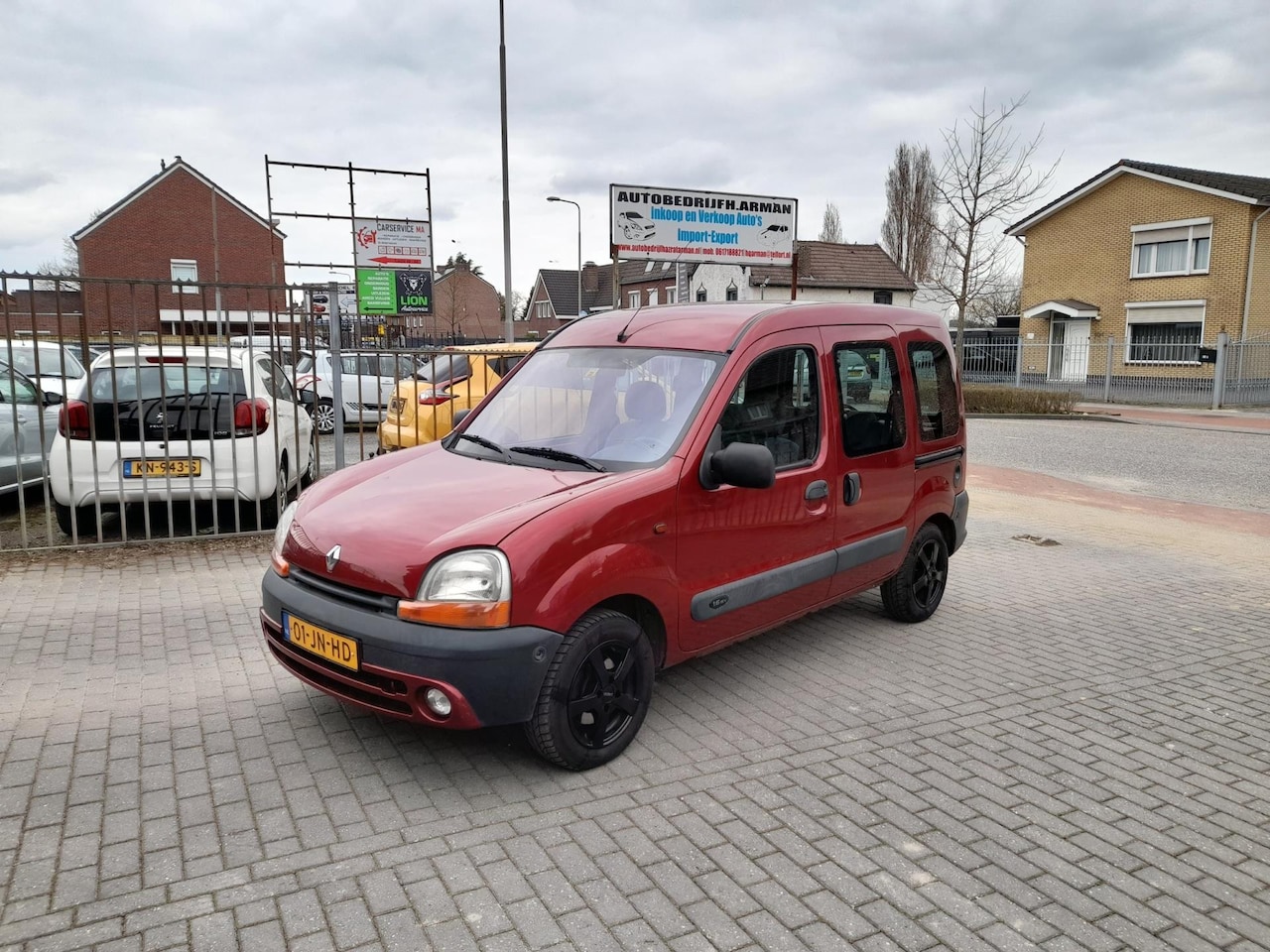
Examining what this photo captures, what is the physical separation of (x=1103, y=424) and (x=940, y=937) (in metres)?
21.3

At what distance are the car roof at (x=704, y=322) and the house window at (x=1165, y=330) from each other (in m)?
27.7

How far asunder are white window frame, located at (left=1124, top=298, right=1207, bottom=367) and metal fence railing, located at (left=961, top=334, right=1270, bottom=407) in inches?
2.1

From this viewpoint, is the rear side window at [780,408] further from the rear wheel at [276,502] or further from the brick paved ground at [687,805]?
the rear wheel at [276,502]

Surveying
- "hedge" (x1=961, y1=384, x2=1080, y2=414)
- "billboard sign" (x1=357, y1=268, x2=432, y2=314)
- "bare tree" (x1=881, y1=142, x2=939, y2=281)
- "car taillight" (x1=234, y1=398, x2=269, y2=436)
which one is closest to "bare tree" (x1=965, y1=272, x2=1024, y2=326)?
"bare tree" (x1=881, y1=142, x2=939, y2=281)

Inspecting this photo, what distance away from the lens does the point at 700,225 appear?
13.9 m

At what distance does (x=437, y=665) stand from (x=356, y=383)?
801 cm

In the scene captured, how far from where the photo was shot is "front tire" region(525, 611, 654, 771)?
134 inches

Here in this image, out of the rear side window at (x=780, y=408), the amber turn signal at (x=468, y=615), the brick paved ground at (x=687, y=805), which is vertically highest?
the rear side window at (x=780, y=408)

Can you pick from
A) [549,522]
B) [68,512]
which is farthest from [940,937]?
[68,512]

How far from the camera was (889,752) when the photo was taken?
3908mm

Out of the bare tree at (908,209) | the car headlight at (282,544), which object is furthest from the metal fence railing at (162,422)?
the bare tree at (908,209)

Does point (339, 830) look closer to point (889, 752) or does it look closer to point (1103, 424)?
point (889, 752)

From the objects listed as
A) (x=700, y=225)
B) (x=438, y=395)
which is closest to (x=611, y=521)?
(x=438, y=395)

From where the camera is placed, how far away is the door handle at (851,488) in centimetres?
475
